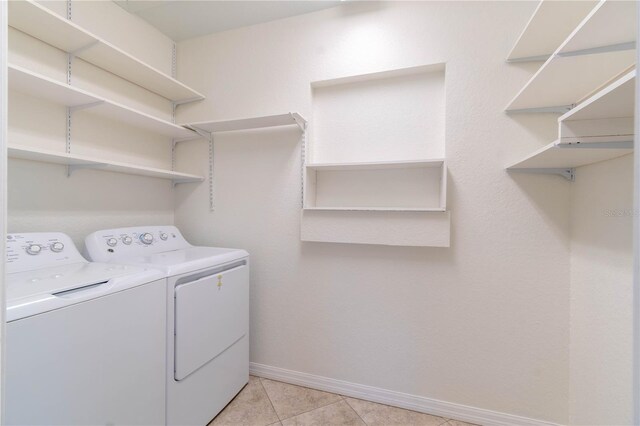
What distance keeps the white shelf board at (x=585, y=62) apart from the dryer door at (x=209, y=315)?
5.87 feet

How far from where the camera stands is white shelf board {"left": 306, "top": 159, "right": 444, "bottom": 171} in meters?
1.55

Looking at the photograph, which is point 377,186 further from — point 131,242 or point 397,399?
point 131,242

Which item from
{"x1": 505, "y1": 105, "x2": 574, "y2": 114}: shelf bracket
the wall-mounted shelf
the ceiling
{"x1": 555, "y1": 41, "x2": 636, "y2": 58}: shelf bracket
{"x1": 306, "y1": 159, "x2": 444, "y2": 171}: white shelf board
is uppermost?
the ceiling

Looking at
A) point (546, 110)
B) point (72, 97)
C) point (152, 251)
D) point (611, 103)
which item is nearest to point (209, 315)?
point (152, 251)

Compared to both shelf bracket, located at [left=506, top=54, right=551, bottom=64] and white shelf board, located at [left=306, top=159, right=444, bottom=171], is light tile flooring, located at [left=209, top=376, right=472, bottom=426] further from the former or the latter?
shelf bracket, located at [left=506, top=54, right=551, bottom=64]

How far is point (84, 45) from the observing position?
59.1 inches

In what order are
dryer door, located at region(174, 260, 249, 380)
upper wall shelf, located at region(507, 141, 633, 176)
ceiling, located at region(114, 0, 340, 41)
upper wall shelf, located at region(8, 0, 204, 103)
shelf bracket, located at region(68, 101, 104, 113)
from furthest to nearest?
ceiling, located at region(114, 0, 340, 41)
shelf bracket, located at region(68, 101, 104, 113)
dryer door, located at region(174, 260, 249, 380)
upper wall shelf, located at region(8, 0, 204, 103)
upper wall shelf, located at region(507, 141, 633, 176)

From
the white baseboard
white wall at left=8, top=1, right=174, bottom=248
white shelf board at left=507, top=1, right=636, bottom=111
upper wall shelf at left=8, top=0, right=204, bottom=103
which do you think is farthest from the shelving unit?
the white baseboard

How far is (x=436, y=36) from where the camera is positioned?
5.44 ft

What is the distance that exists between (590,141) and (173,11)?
8.06ft

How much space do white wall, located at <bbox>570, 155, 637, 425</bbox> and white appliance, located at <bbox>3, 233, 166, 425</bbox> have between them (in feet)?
6.49

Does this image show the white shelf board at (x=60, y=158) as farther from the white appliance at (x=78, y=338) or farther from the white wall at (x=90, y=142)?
the white appliance at (x=78, y=338)

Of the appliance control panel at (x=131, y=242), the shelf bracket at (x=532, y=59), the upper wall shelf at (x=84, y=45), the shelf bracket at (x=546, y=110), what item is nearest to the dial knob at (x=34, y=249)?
the appliance control panel at (x=131, y=242)

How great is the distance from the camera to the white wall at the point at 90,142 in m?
1.38
